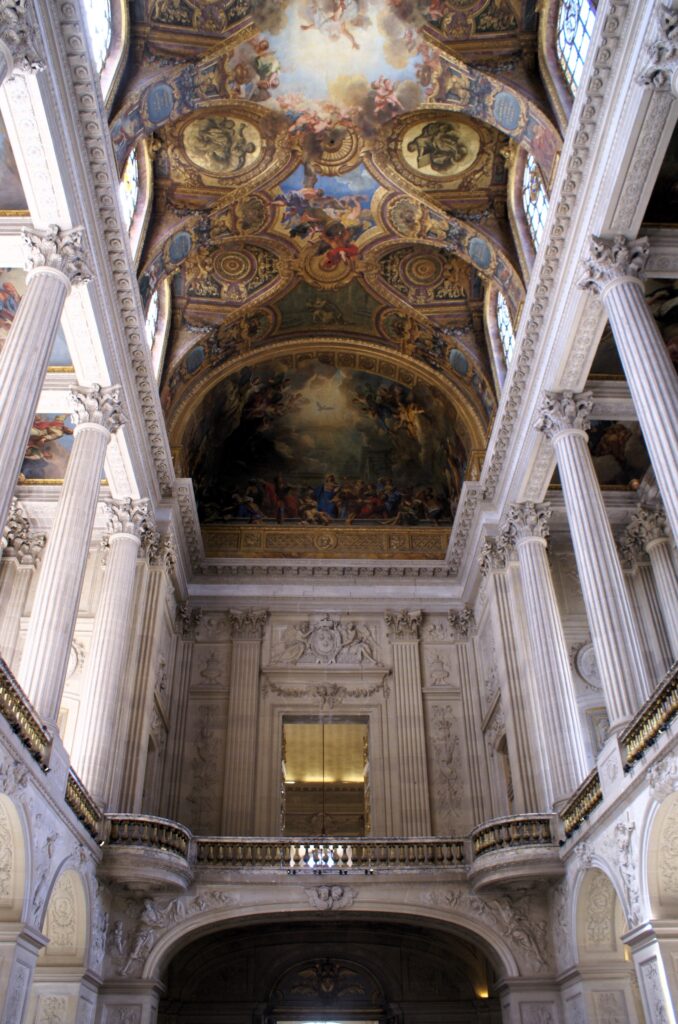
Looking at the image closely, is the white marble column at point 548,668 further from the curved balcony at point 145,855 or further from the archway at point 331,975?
the curved balcony at point 145,855

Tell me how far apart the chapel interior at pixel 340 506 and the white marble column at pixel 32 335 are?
59 millimetres

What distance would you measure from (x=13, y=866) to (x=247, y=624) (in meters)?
11.7

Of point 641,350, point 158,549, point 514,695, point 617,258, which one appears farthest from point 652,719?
point 158,549

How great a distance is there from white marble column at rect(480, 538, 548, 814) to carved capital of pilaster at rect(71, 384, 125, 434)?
27.3 ft

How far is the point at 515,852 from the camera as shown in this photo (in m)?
14.6

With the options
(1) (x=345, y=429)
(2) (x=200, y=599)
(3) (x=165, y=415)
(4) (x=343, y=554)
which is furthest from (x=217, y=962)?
(1) (x=345, y=429)

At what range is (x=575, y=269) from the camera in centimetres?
1461

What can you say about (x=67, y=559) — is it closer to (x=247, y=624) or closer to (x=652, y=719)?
(x=652, y=719)

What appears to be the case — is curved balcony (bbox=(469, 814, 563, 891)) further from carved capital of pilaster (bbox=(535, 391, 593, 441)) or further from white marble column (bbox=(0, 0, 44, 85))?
white marble column (bbox=(0, 0, 44, 85))

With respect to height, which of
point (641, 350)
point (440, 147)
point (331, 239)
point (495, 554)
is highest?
point (331, 239)

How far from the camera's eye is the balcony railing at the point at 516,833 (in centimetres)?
1483

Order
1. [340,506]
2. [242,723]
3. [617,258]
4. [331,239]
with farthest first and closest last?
[340,506] < [242,723] < [331,239] < [617,258]

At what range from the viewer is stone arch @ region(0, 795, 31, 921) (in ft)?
35.8

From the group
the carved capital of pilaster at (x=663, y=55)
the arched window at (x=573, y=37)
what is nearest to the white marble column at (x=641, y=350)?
the carved capital of pilaster at (x=663, y=55)
